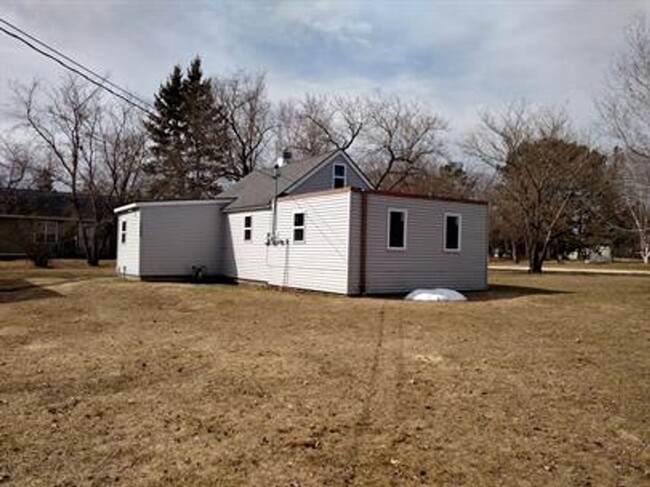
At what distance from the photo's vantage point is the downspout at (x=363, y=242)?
52.9ft

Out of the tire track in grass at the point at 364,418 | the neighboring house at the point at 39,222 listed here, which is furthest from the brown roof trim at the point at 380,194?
the neighboring house at the point at 39,222

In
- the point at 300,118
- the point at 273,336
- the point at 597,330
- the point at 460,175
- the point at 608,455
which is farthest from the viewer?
the point at 460,175

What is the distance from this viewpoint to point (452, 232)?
1819 centimetres

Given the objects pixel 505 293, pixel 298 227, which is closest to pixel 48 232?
pixel 298 227

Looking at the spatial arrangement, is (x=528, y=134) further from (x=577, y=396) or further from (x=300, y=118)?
(x=577, y=396)

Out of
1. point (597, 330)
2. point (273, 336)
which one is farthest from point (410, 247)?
point (273, 336)

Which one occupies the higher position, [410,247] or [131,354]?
[410,247]

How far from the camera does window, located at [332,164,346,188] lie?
24094mm

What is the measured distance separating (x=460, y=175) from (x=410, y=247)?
40043mm

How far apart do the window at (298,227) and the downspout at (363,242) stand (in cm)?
247

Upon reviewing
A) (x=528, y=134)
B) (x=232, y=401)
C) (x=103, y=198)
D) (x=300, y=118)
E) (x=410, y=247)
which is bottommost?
(x=232, y=401)

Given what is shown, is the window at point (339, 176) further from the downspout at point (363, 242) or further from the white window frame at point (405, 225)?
the downspout at point (363, 242)

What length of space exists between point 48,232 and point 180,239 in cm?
2317

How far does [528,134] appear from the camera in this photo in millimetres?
34531
